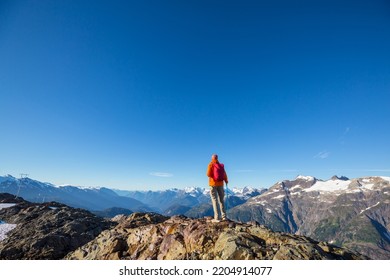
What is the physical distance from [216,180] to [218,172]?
0.63 m

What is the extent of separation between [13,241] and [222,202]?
3332 cm

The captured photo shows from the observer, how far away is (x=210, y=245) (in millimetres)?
14109

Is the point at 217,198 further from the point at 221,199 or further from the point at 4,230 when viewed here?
the point at 4,230

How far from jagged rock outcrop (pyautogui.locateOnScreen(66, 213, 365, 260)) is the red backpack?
10.8ft

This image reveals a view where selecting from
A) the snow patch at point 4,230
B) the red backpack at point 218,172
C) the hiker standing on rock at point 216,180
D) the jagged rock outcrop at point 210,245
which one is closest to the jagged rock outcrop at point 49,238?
the snow patch at point 4,230

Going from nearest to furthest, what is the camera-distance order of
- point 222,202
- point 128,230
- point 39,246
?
point 222,202, point 128,230, point 39,246

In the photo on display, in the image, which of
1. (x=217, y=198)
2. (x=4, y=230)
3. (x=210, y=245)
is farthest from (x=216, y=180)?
(x=4, y=230)

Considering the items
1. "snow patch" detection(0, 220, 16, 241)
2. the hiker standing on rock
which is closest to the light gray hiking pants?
the hiker standing on rock

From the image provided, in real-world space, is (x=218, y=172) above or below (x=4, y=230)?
above
